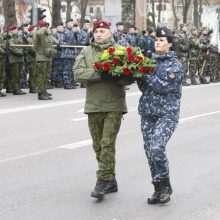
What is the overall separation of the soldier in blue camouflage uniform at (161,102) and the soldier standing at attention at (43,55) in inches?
389

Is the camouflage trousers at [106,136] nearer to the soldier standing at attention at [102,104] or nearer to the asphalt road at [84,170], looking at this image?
the soldier standing at attention at [102,104]

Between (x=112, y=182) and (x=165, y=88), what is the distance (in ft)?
4.13

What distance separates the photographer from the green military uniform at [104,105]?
6586mm

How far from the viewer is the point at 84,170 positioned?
8.20 meters

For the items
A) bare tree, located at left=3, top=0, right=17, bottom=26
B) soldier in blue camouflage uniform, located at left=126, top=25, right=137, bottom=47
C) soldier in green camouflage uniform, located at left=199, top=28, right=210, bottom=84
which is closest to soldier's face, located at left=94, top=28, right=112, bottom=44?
soldier in blue camouflage uniform, located at left=126, top=25, right=137, bottom=47

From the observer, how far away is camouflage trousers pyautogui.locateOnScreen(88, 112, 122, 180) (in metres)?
6.59

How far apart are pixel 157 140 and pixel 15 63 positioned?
447 inches

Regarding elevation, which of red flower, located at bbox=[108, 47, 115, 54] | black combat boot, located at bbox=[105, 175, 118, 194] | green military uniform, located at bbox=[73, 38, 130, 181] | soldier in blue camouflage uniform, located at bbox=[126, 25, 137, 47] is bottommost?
soldier in blue camouflage uniform, located at bbox=[126, 25, 137, 47]

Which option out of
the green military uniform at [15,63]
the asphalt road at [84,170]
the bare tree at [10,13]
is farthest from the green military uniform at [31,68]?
the bare tree at [10,13]

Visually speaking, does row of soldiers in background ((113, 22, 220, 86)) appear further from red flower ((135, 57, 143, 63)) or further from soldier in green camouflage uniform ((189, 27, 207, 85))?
red flower ((135, 57, 143, 63))

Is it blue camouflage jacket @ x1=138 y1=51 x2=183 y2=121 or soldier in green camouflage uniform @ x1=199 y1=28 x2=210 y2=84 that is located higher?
blue camouflage jacket @ x1=138 y1=51 x2=183 y2=121

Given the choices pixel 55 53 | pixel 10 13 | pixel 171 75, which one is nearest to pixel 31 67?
pixel 55 53

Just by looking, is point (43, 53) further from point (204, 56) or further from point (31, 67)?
point (204, 56)

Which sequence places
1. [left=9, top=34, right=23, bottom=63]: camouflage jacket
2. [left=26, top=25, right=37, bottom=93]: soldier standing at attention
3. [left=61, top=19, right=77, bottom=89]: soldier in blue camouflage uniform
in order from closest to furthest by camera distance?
[left=9, top=34, right=23, bottom=63]: camouflage jacket
[left=26, top=25, right=37, bottom=93]: soldier standing at attention
[left=61, top=19, right=77, bottom=89]: soldier in blue camouflage uniform
